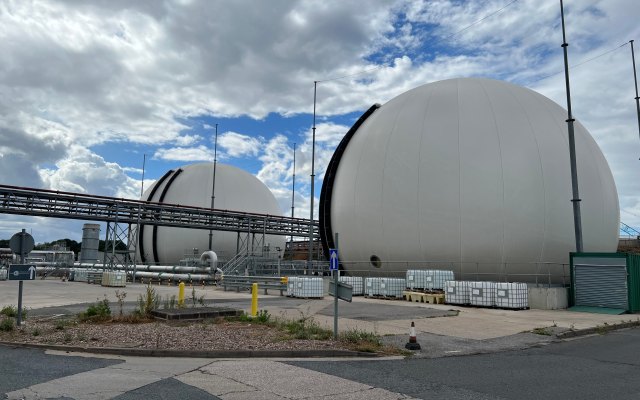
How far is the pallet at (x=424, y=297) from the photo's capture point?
20.0 metres

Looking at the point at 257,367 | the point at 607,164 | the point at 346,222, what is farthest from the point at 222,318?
the point at 607,164

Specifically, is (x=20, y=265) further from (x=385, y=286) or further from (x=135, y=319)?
(x=385, y=286)

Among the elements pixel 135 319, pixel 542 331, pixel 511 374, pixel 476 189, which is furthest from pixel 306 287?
pixel 511 374

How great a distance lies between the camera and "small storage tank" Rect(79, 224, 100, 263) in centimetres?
5256

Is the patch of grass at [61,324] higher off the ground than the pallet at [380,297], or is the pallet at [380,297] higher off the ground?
the patch of grass at [61,324]

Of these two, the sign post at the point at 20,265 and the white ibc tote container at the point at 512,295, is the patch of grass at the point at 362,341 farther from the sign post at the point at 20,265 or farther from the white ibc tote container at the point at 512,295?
the white ibc tote container at the point at 512,295

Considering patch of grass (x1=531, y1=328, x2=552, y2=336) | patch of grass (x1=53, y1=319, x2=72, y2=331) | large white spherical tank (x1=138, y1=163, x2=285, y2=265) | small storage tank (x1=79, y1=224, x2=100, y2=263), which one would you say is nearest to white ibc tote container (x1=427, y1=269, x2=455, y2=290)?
patch of grass (x1=531, y1=328, x2=552, y2=336)

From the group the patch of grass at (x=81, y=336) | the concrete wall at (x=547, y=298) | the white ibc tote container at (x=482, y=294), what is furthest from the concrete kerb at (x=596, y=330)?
the patch of grass at (x=81, y=336)

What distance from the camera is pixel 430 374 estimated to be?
23.1 feet

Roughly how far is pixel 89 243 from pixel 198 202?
17.0 m

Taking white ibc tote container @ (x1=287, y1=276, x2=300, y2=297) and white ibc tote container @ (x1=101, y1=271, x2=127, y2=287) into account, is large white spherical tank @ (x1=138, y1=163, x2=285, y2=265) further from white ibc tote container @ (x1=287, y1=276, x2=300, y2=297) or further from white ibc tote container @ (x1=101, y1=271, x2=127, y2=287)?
white ibc tote container @ (x1=287, y1=276, x2=300, y2=297)

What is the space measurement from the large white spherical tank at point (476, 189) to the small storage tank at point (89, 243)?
37.9 metres

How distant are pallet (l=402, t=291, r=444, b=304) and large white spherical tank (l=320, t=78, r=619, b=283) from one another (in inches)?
97.4

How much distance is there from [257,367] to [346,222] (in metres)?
19.5
